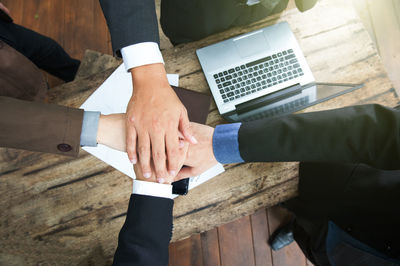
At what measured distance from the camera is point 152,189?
83 cm

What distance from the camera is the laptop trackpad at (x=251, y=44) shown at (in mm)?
997

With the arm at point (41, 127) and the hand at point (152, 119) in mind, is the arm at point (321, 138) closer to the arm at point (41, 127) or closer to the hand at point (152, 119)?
the hand at point (152, 119)

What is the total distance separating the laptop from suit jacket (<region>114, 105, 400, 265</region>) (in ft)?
0.49

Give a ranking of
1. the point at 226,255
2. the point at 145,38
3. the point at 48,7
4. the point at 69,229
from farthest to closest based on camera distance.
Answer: the point at 48,7 < the point at 226,255 < the point at 69,229 < the point at 145,38

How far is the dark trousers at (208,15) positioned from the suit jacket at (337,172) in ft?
1.57

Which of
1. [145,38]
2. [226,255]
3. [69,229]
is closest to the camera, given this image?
[145,38]

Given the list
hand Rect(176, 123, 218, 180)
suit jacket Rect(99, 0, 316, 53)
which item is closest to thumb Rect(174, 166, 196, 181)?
hand Rect(176, 123, 218, 180)

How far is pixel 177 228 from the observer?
96 centimetres

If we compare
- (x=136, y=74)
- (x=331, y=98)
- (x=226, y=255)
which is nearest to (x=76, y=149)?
(x=136, y=74)

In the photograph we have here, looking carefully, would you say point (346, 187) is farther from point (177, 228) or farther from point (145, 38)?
point (145, 38)

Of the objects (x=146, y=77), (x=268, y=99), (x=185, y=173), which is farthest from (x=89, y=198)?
(x=268, y=99)

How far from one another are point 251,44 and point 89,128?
684mm

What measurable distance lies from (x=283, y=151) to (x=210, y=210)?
0.35 m

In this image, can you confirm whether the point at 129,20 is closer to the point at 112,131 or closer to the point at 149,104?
the point at 149,104
